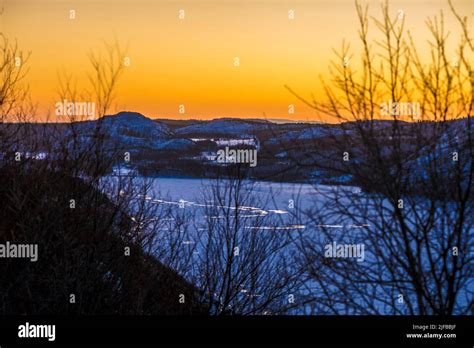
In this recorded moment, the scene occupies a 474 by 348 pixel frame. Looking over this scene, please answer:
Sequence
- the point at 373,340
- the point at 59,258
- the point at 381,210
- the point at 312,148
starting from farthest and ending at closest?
the point at 59,258, the point at 312,148, the point at 381,210, the point at 373,340

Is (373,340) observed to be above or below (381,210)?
below

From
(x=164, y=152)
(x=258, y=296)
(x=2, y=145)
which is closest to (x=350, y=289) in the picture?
(x=164, y=152)

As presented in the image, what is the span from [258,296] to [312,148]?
941cm

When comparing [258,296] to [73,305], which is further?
[258,296]

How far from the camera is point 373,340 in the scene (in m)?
5.31

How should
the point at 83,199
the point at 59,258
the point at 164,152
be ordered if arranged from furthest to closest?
the point at 83,199, the point at 59,258, the point at 164,152

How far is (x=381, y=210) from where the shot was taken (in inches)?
223

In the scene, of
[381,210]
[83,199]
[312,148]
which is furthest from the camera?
[83,199]

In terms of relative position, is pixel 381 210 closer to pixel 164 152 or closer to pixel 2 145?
pixel 164 152

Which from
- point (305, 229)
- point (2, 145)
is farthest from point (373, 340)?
point (2, 145)

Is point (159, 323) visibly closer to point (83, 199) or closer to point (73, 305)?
point (73, 305)

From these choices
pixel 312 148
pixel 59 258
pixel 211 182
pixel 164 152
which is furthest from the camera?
pixel 211 182

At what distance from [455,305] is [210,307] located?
8.56m

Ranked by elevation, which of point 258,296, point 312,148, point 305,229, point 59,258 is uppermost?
point 312,148
